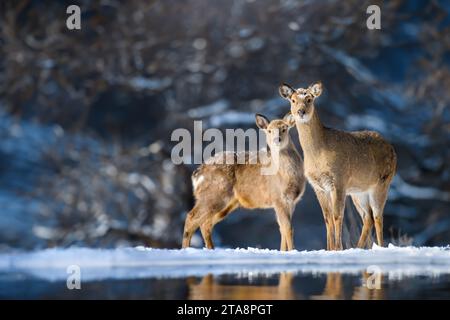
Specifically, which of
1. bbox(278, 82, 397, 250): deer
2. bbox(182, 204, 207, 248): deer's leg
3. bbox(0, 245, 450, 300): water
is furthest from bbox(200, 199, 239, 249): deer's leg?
bbox(0, 245, 450, 300): water

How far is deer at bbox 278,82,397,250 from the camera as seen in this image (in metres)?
13.5

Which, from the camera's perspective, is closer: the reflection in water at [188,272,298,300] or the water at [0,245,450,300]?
the reflection in water at [188,272,298,300]

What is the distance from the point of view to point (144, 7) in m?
28.9

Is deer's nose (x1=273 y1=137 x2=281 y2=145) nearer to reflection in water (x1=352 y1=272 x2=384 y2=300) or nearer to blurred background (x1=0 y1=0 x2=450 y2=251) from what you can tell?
reflection in water (x1=352 y1=272 x2=384 y2=300)

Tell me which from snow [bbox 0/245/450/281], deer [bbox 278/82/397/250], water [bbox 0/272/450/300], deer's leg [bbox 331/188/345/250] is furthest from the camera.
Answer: deer [bbox 278/82/397/250]

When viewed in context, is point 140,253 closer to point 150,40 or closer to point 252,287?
point 252,287

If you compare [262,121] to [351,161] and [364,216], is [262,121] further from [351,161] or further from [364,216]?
[364,216]

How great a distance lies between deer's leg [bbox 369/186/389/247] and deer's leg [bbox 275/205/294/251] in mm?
1110

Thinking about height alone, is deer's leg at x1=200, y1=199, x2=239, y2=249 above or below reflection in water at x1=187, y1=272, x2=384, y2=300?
above

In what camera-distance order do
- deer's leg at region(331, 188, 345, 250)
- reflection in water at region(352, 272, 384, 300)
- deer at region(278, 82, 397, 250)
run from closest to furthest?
reflection in water at region(352, 272, 384, 300), deer's leg at region(331, 188, 345, 250), deer at region(278, 82, 397, 250)

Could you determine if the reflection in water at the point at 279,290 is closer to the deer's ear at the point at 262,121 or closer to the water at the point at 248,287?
the water at the point at 248,287

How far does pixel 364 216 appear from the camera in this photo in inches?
578

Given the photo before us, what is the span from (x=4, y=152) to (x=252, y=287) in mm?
19232

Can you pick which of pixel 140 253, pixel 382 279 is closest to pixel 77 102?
pixel 140 253
